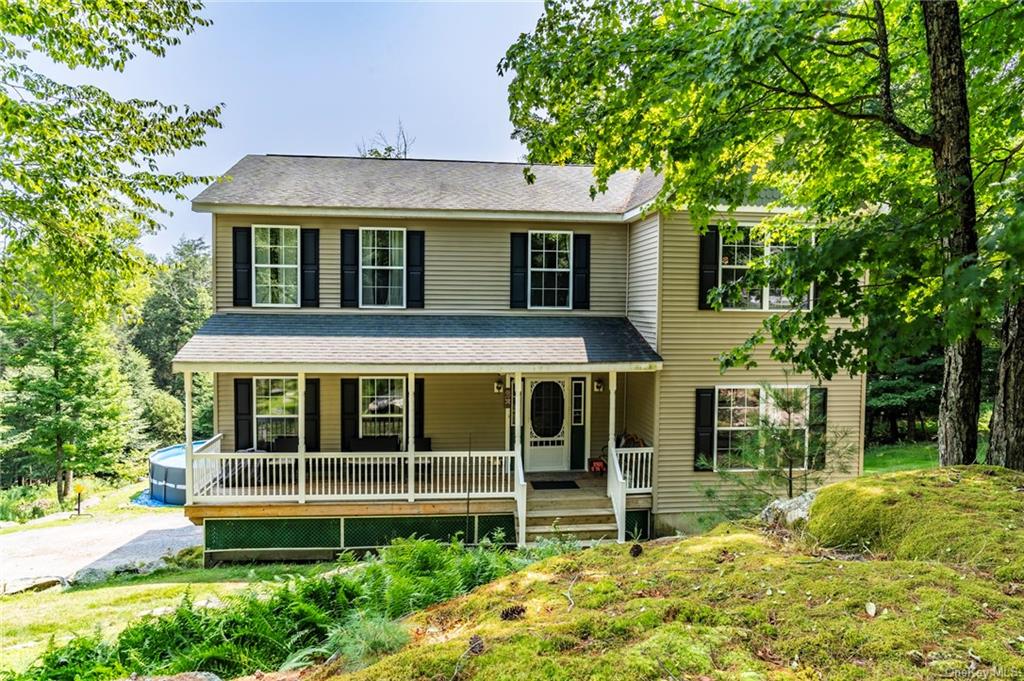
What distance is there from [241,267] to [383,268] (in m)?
2.76

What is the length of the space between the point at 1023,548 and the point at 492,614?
2.29m

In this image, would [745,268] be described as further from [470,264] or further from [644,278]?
[470,264]

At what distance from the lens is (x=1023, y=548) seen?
2398mm

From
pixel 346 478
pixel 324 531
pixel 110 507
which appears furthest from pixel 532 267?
pixel 110 507

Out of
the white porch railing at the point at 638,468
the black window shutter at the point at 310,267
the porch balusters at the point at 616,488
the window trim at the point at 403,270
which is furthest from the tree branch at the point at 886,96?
the black window shutter at the point at 310,267

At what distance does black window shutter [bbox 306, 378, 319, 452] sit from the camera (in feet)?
36.7

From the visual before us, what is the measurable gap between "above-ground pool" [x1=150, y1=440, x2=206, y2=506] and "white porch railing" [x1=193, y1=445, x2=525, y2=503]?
7.14 m

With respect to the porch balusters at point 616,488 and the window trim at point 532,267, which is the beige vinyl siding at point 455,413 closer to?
the window trim at point 532,267

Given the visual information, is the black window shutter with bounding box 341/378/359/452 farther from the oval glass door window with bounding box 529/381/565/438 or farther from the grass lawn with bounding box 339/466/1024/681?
the grass lawn with bounding box 339/466/1024/681

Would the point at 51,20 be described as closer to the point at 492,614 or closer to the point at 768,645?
the point at 492,614

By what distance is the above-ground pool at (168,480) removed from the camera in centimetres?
1611

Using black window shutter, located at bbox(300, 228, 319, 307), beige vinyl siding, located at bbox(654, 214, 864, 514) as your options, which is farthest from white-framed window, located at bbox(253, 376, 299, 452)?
beige vinyl siding, located at bbox(654, 214, 864, 514)

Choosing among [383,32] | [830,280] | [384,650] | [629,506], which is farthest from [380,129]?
[384,650]

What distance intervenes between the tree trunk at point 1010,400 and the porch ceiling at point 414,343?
6144 mm
